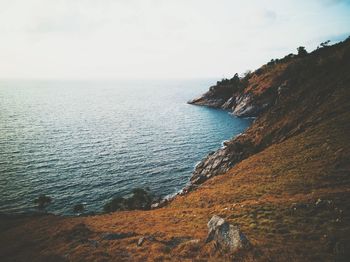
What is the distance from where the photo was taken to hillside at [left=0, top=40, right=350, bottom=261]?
1985 cm

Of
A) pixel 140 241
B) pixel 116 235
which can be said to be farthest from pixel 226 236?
pixel 116 235

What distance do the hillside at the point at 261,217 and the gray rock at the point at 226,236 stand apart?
0.55 m

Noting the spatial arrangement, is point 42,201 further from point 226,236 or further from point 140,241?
point 226,236

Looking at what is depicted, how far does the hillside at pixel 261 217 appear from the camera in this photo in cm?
1985

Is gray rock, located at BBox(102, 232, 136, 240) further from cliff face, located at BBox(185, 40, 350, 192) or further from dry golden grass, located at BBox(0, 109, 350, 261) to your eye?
cliff face, located at BBox(185, 40, 350, 192)

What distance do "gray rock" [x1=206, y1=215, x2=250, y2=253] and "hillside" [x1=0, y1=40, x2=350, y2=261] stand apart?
21.5 inches

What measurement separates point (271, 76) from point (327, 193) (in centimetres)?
14245

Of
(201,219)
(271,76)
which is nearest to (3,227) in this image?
(201,219)

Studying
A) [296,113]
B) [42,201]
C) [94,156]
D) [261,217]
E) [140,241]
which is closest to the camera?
[140,241]

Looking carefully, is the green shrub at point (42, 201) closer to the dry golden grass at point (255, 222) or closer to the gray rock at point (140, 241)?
the dry golden grass at point (255, 222)

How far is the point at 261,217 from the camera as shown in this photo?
24.9 m

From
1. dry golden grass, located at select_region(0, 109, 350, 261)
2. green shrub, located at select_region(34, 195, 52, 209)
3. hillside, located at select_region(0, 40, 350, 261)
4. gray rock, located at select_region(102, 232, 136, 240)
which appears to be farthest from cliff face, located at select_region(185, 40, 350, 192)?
green shrub, located at select_region(34, 195, 52, 209)

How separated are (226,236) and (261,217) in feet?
21.8

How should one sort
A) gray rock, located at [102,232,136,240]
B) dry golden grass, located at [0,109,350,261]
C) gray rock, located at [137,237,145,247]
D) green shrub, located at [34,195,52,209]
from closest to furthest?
dry golden grass, located at [0,109,350,261] → gray rock, located at [137,237,145,247] → gray rock, located at [102,232,136,240] → green shrub, located at [34,195,52,209]
